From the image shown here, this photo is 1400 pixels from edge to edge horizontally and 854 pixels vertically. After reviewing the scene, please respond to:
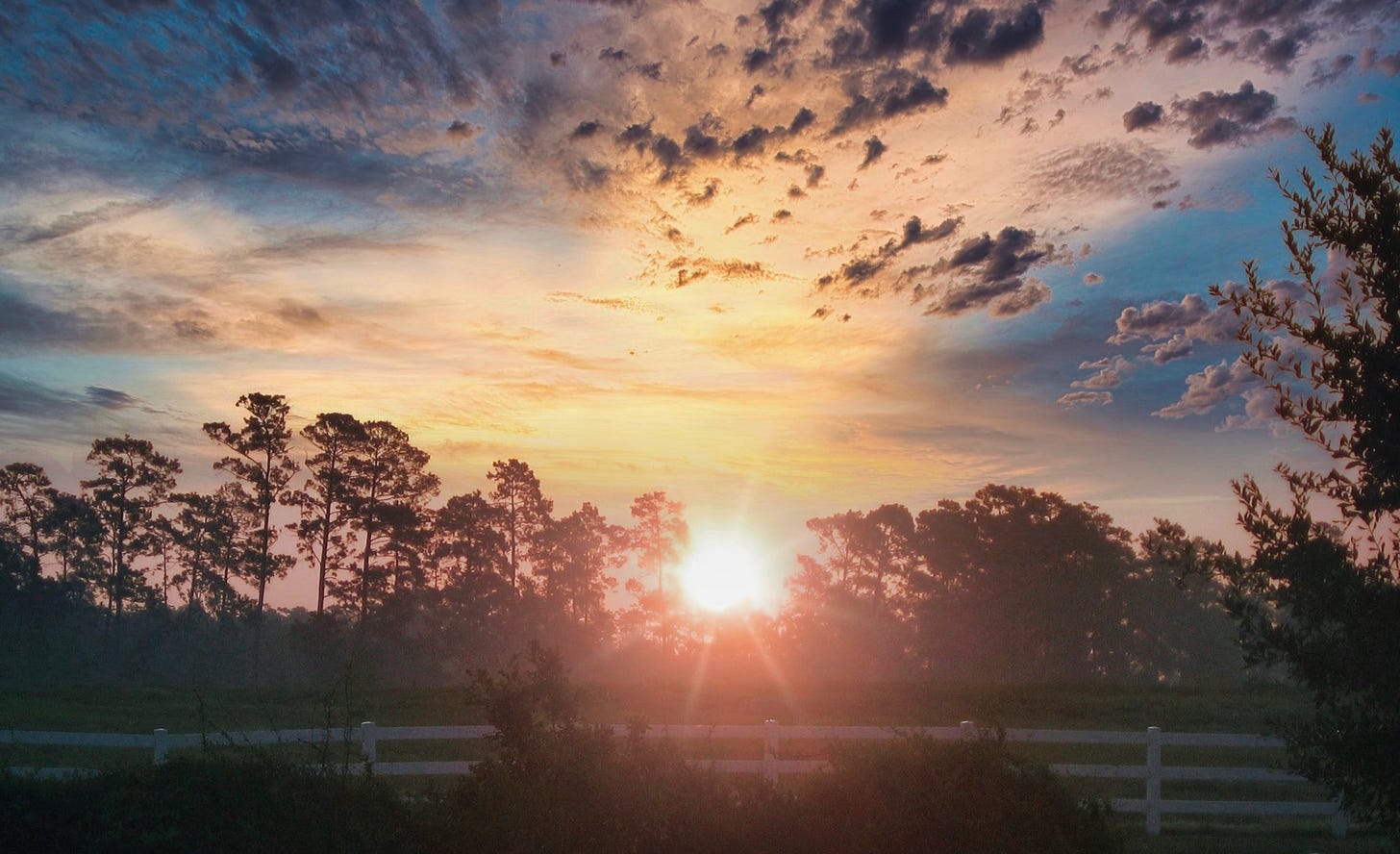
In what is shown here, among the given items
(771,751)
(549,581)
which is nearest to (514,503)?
(549,581)

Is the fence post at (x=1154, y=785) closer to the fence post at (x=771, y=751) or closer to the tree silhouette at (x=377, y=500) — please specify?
the fence post at (x=771, y=751)

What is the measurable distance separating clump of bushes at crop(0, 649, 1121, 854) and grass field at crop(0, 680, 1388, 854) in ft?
36.5

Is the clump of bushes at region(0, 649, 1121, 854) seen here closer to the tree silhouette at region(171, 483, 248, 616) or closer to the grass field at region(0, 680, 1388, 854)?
the grass field at region(0, 680, 1388, 854)

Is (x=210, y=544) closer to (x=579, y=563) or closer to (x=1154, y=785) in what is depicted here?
(x=579, y=563)

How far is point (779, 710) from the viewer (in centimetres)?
2745

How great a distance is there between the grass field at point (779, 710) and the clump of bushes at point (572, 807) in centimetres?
1114

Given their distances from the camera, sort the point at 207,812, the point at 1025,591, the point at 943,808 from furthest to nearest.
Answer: the point at 1025,591 → the point at 207,812 → the point at 943,808

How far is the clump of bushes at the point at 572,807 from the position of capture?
282 inches

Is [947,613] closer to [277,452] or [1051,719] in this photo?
[1051,719]

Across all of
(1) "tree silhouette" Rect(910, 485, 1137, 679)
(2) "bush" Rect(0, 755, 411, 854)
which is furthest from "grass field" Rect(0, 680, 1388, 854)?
(1) "tree silhouette" Rect(910, 485, 1137, 679)

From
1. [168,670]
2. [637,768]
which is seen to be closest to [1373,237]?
[637,768]

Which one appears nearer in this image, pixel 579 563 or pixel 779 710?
pixel 779 710

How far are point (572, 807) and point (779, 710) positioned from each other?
68.7 ft

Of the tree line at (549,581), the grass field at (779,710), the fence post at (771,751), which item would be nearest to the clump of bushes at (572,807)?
the fence post at (771,751)
